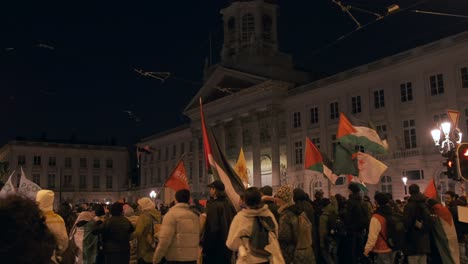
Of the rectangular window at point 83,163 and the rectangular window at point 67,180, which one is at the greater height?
the rectangular window at point 83,163

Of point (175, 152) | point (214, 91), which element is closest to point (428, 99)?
point (214, 91)

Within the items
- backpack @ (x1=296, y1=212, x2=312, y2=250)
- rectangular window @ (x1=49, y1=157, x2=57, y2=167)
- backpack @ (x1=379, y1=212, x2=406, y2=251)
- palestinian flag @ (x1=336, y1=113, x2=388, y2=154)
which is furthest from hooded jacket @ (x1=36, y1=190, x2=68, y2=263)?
rectangular window @ (x1=49, y1=157, x2=57, y2=167)

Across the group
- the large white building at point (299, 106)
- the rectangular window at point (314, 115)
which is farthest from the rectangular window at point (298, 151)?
the rectangular window at point (314, 115)

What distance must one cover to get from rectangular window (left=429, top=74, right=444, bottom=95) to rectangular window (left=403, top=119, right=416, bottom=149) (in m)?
2.70

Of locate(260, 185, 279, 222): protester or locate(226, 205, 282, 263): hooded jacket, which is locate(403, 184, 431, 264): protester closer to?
locate(260, 185, 279, 222): protester

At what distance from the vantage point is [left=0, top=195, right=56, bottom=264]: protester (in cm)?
209

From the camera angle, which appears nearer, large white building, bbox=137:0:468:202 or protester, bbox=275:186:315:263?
protester, bbox=275:186:315:263

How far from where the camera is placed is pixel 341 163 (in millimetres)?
16953

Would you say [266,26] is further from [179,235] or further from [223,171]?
[179,235]

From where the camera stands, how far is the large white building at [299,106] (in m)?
33.4

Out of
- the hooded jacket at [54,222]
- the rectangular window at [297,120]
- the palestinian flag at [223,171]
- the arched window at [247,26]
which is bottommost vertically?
the hooded jacket at [54,222]

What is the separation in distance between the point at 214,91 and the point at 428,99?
2679 cm

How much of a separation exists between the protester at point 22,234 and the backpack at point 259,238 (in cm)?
415

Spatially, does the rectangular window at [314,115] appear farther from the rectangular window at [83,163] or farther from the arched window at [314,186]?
the rectangular window at [83,163]
